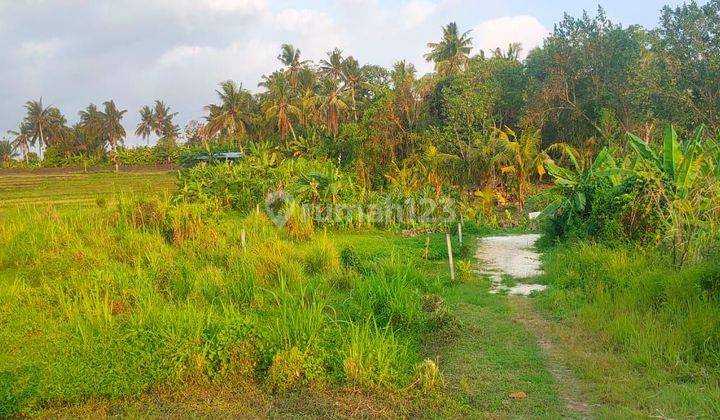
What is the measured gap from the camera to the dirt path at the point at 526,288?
408cm

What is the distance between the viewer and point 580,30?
66.8 ft

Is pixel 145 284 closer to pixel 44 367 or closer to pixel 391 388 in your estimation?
pixel 44 367

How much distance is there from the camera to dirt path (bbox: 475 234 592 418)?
4.08m

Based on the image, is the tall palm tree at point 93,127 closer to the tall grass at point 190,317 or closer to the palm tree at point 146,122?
the palm tree at point 146,122

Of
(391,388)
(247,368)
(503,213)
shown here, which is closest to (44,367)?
(247,368)

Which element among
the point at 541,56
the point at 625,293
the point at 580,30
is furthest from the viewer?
the point at 541,56

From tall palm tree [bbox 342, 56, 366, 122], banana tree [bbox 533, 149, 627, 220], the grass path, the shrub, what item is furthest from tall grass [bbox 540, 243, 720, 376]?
tall palm tree [bbox 342, 56, 366, 122]

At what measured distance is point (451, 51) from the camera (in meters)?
38.4

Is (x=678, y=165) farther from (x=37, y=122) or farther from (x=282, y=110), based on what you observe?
(x=37, y=122)

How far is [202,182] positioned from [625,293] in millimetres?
13313

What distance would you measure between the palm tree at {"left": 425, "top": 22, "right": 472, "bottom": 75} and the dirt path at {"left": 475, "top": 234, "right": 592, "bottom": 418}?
27.2m

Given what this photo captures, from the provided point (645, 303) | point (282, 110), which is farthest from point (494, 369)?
point (282, 110)

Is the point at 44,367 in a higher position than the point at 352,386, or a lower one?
higher

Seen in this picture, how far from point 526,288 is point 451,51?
109ft
